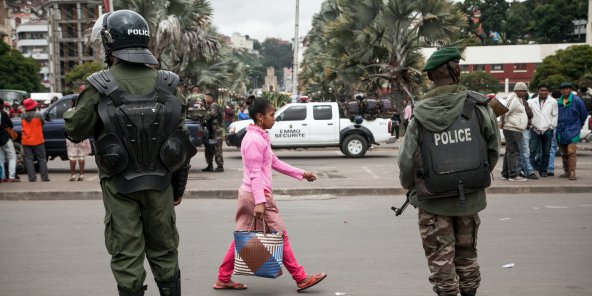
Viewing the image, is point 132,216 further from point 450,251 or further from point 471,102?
point 471,102

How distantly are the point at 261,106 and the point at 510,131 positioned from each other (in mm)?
8135

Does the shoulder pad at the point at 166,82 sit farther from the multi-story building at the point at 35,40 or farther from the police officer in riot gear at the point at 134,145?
the multi-story building at the point at 35,40

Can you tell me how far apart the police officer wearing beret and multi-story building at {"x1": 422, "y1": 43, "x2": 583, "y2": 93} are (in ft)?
270

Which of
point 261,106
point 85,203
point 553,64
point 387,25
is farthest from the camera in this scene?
point 553,64

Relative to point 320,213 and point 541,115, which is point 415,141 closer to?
point 320,213

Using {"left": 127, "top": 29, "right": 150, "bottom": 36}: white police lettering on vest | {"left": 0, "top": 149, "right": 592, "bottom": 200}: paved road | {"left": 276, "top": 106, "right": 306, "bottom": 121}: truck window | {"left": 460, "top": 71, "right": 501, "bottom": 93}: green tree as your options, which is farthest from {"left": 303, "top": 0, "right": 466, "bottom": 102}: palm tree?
{"left": 460, "top": 71, "right": 501, "bottom": 93}: green tree

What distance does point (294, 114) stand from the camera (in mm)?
19844

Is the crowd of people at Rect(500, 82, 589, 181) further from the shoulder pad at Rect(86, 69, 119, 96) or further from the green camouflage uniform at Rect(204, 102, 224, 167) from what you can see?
the shoulder pad at Rect(86, 69, 119, 96)

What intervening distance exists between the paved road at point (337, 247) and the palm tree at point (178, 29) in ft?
49.2

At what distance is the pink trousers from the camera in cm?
556

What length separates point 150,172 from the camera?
13.1ft

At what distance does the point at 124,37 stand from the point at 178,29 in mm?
21762

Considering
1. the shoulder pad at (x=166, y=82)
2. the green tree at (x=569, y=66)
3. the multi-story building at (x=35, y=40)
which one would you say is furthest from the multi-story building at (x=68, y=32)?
the shoulder pad at (x=166, y=82)

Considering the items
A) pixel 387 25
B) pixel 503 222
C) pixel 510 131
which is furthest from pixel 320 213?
pixel 387 25
